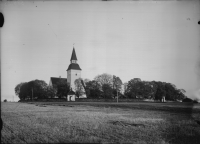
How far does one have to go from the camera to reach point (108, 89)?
64938mm

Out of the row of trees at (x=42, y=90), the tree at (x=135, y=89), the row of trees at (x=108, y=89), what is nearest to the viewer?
the row of trees at (x=108, y=89)

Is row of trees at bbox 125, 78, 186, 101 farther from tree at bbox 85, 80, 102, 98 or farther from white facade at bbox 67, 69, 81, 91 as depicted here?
white facade at bbox 67, 69, 81, 91

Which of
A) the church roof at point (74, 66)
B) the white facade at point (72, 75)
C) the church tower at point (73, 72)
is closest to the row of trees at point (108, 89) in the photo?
the white facade at point (72, 75)

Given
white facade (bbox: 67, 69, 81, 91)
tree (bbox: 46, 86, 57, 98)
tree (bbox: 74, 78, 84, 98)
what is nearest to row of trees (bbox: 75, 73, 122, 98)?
tree (bbox: 74, 78, 84, 98)

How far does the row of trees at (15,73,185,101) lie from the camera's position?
67.6m

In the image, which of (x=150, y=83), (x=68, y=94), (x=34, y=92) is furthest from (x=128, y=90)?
(x=34, y=92)

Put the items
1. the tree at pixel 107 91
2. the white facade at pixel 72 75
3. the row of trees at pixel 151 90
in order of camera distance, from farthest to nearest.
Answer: the white facade at pixel 72 75, the row of trees at pixel 151 90, the tree at pixel 107 91

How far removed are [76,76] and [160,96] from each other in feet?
131

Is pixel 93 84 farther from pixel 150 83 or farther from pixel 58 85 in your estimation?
pixel 150 83

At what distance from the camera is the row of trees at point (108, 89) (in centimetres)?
6762

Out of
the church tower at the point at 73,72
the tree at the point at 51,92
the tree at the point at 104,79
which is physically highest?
the church tower at the point at 73,72

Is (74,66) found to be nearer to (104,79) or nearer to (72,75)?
(72,75)

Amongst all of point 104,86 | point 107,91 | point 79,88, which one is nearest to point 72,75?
point 79,88

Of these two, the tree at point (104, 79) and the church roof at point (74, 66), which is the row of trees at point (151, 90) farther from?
the church roof at point (74, 66)
